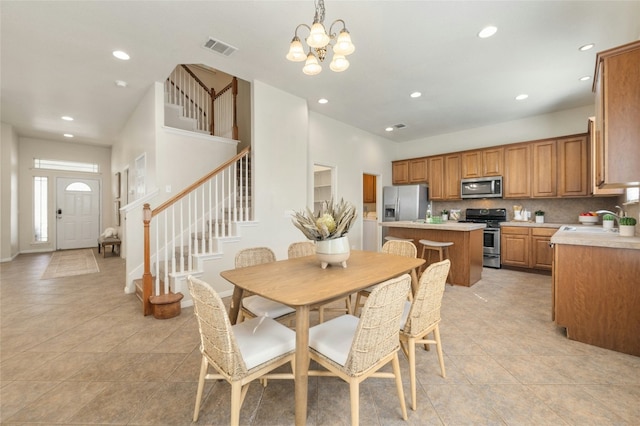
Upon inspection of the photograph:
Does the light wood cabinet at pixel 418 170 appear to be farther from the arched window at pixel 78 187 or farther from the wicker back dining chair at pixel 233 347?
the arched window at pixel 78 187

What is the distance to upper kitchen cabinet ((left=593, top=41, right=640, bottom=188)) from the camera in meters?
1.93

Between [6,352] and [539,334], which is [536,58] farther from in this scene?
[6,352]

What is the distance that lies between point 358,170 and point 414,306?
4.73 m

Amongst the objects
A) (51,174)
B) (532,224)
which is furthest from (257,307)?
(51,174)

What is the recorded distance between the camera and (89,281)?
4.31 metres

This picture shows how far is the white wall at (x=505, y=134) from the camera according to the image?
4.91 m

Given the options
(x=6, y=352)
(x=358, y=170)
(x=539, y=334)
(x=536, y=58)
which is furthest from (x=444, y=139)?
(x=6, y=352)

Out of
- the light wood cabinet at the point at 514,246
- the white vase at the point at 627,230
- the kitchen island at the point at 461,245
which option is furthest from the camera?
the light wood cabinet at the point at 514,246

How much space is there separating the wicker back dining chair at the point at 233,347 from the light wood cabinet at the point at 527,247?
5.18m

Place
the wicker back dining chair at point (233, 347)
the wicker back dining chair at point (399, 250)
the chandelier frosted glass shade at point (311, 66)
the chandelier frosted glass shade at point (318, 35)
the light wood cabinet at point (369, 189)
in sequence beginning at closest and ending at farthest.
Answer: the wicker back dining chair at point (233, 347) < the chandelier frosted glass shade at point (318, 35) < the chandelier frosted glass shade at point (311, 66) < the wicker back dining chair at point (399, 250) < the light wood cabinet at point (369, 189)

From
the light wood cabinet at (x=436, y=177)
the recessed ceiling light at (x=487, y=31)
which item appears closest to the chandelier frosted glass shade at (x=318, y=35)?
the recessed ceiling light at (x=487, y=31)

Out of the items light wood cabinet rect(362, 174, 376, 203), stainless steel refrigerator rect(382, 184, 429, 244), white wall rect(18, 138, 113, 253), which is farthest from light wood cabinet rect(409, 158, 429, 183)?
white wall rect(18, 138, 113, 253)

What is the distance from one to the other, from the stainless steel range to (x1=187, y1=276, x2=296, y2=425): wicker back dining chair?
16.7 feet

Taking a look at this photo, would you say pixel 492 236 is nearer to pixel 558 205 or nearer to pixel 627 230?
pixel 558 205
